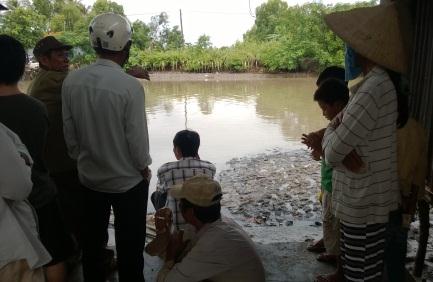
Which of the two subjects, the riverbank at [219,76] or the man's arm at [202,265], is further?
the riverbank at [219,76]

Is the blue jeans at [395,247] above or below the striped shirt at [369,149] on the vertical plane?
below

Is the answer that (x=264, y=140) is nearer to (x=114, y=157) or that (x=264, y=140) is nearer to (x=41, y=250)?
(x=114, y=157)

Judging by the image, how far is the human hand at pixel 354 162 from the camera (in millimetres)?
1848

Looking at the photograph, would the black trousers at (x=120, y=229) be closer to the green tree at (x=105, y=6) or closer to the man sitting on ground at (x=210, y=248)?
the man sitting on ground at (x=210, y=248)

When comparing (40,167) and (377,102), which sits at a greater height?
(377,102)

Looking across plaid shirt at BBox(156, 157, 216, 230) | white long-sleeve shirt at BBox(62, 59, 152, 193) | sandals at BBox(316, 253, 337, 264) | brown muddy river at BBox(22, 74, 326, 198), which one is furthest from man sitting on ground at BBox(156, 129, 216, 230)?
brown muddy river at BBox(22, 74, 326, 198)

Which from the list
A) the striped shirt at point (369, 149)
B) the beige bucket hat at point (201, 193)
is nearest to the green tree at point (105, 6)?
the beige bucket hat at point (201, 193)

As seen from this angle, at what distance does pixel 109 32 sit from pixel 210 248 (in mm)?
1215

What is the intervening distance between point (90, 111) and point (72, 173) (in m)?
0.72

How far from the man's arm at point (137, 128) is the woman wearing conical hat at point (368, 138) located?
3.10ft

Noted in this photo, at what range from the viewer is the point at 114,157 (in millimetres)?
2248

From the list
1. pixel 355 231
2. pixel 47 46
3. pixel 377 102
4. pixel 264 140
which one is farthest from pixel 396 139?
pixel 264 140

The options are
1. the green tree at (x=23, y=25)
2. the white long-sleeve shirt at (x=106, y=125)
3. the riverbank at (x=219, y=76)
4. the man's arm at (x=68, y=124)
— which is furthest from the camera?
the riverbank at (x=219, y=76)

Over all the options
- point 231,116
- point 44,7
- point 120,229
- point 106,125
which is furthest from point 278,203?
point 44,7
